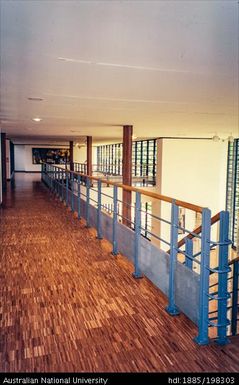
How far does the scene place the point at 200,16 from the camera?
1.57 metres

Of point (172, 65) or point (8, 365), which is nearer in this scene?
point (8, 365)

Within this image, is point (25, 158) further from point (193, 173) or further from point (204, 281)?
point (204, 281)

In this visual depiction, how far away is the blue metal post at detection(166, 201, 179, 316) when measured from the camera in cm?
219

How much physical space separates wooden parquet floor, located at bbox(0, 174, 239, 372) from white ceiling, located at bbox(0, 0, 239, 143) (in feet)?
5.59

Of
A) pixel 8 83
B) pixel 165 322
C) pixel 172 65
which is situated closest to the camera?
pixel 165 322

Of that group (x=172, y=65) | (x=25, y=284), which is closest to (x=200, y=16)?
(x=172, y=65)

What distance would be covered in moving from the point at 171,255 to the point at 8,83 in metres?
2.13

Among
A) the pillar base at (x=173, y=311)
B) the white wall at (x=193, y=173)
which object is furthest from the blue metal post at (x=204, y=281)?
the white wall at (x=193, y=173)

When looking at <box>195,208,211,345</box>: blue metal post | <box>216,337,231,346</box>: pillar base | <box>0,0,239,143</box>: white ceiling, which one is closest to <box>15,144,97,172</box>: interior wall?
<box>0,0,239,143</box>: white ceiling

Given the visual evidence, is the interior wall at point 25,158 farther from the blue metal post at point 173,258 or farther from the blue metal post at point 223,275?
the blue metal post at point 223,275

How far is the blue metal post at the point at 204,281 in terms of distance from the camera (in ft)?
5.99
